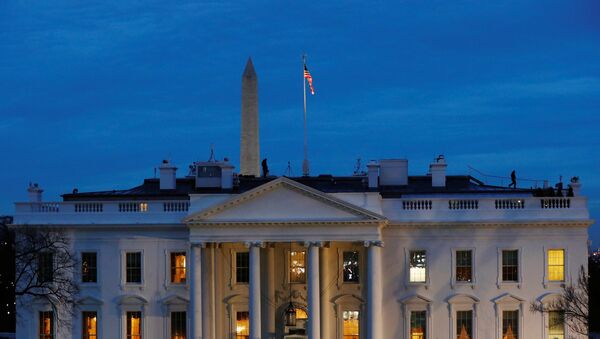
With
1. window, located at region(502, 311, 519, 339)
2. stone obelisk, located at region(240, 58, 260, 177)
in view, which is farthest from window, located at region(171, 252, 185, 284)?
stone obelisk, located at region(240, 58, 260, 177)

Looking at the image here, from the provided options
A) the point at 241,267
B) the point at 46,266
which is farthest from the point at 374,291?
the point at 46,266

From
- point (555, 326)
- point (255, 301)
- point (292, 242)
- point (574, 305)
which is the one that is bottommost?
point (555, 326)

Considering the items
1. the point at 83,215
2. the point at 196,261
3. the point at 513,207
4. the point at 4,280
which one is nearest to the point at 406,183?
the point at 513,207

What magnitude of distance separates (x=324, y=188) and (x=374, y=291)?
8117mm

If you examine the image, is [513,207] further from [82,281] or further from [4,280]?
[4,280]

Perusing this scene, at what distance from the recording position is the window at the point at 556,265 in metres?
56.7

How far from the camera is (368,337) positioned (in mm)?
55344

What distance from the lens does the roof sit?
6031cm

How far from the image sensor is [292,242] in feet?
187

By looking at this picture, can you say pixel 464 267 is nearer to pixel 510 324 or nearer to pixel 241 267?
pixel 510 324

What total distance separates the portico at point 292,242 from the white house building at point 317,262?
58mm

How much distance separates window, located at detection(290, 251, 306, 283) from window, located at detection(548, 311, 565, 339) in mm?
12138

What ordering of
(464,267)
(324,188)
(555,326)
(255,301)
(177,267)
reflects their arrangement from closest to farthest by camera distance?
(255,301), (555,326), (464,267), (177,267), (324,188)

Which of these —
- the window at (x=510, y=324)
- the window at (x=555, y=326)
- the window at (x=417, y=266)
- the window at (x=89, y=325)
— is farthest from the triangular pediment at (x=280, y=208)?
the window at (x=555, y=326)
